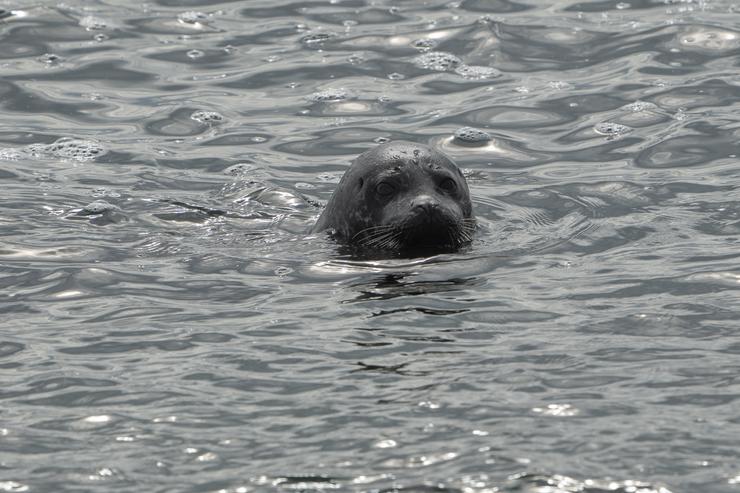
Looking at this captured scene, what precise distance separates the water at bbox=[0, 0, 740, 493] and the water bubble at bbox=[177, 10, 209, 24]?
0.09 meters

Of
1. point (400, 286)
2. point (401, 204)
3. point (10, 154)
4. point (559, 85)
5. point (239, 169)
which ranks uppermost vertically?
point (401, 204)

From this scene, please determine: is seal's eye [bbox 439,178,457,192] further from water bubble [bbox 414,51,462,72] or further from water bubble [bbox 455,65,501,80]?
water bubble [bbox 414,51,462,72]

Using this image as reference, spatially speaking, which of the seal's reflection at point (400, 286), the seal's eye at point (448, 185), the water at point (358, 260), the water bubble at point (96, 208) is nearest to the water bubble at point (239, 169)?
the water at point (358, 260)

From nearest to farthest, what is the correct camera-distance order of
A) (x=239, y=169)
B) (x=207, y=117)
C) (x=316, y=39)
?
(x=239, y=169) → (x=207, y=117) → (x=316, y=39)

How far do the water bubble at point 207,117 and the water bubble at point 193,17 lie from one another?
309cm

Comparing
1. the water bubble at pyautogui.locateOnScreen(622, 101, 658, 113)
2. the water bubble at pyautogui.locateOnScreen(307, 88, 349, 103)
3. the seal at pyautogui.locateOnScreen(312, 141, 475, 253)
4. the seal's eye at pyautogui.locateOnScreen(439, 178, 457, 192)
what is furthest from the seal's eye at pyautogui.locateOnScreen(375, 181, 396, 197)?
the water bubble at pyautogui.locateOnScreen(307, 88, 349, 103)

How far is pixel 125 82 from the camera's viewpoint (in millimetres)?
16047

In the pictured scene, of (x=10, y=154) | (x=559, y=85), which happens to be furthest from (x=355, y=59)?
(x=10, y=154)

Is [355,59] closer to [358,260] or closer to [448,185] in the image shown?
[448,185]

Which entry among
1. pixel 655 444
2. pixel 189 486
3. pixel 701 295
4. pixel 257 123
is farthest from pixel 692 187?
pixel 189 486

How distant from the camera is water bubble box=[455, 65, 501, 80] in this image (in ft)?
52.0

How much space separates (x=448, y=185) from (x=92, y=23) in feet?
26.5

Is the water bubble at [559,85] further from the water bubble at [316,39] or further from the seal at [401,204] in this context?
the seal at [401,204]

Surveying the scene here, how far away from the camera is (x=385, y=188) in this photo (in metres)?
10.8
